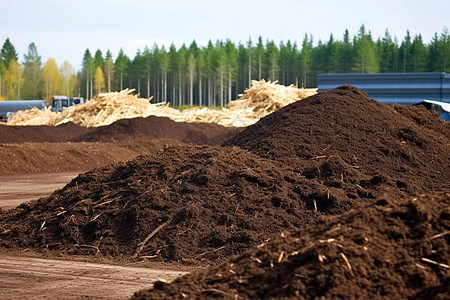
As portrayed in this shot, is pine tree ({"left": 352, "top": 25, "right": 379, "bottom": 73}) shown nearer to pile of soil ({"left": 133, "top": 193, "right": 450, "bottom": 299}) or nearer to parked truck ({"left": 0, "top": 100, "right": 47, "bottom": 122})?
parked truck ({"left": 0, "top": 100, "right": 47, "bottom": 122})

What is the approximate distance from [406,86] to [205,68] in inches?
3446

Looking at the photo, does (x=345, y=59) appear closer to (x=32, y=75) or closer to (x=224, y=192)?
(x=32, y=75)

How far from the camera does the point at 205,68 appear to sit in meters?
113

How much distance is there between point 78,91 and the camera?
126062mm

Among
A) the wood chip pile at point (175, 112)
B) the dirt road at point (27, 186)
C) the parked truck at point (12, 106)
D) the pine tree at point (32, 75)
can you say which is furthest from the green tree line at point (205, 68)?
the dirt road at point (27, 186)

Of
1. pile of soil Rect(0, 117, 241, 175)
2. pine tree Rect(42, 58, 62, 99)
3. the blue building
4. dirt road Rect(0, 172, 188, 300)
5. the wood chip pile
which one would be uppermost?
pine tree Rect(42, 58, 62, 99)

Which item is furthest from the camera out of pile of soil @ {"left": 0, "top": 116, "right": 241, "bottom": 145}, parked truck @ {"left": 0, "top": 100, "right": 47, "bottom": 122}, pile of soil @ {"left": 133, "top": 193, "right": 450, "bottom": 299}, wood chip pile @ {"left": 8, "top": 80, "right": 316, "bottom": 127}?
parked truck @ {"left": 0, "top": 100, "right": 47, "bottom": 122}

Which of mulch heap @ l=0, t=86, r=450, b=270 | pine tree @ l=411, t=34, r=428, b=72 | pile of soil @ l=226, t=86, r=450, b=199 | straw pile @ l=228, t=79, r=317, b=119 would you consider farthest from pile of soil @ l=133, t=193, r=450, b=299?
pine tree @ l=411, t=34, r=428, b=72

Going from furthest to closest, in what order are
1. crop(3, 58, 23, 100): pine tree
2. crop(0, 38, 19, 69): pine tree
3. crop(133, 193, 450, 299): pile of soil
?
crop(0, 38, 19, 69): pine tree, crop(3, 58, 23, 100): pine tree, crop(133, 193, 450, 299): pile of soil

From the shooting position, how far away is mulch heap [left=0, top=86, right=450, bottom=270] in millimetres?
10094

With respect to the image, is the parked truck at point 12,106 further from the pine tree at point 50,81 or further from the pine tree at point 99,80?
the pine tree at point 50,81

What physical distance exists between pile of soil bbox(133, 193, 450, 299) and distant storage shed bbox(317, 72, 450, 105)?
20731 millimetres

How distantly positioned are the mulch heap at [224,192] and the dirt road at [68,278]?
2.34ft

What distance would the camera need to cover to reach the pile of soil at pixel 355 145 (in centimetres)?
1212
